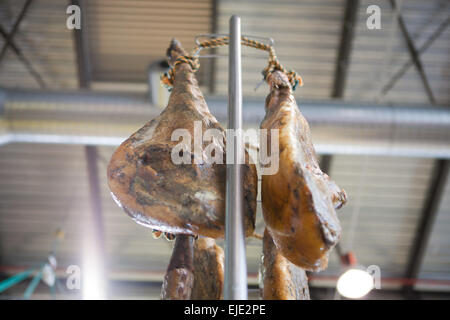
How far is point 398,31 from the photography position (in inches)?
273

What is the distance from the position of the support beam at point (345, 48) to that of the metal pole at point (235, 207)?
6288mm

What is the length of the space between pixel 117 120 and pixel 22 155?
390 centimetres

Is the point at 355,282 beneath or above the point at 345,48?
beneath

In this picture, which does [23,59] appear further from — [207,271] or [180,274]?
[180,274]

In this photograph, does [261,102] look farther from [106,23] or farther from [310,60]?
[106,23]

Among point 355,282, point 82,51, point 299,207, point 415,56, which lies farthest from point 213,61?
point 299,207

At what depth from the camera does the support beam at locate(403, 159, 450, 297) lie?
784 centimetres

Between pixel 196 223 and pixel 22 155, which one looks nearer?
pixel 196 223

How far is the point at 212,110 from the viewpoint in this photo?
202 inches

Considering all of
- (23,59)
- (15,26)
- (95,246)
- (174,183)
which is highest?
(15,26)

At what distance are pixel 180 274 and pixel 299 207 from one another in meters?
0.50

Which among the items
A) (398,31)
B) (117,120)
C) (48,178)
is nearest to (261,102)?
(117,120)
